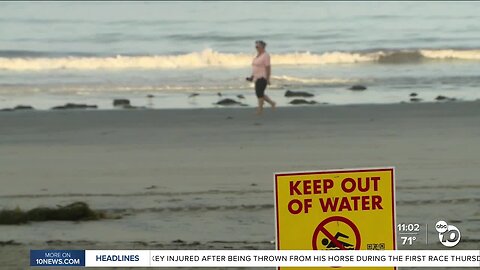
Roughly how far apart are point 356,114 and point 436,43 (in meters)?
22.0

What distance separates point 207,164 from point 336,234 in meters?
7.48

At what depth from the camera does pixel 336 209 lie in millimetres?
5453

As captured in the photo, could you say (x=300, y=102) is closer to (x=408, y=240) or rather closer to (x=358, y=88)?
(x=358, y=88)

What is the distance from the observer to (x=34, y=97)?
2492cm

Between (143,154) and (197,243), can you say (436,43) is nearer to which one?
(143,154)

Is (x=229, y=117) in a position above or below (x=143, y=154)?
above

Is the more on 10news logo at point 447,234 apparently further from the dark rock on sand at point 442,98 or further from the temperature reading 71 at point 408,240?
the dark rock on sand at point 442,98

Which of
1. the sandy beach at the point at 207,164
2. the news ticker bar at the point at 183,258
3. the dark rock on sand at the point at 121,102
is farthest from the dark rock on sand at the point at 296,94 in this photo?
the news ticker bar at the point at 183,258

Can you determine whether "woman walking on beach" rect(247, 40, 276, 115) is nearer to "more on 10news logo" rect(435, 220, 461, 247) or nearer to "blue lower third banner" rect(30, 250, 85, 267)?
"more on 10news logo" rect(435, 220, 461, 247)

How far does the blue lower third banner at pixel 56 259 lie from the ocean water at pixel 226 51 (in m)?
14.6

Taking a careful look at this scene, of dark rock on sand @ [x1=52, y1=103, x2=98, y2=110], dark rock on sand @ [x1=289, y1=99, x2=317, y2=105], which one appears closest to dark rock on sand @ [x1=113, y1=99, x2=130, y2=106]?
dark rock on sand @ [x1=52, y1=103, x2=98, y2=110]

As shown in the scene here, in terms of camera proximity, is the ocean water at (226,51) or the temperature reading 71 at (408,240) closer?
the temperature reading 71 at (408,240)

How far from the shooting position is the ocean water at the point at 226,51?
25.9m

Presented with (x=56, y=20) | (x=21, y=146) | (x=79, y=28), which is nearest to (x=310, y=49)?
(x=79, y=28)
